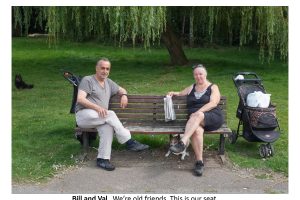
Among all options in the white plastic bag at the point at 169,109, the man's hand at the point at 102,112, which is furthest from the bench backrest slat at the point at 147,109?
the man's hand at the point at 102,112

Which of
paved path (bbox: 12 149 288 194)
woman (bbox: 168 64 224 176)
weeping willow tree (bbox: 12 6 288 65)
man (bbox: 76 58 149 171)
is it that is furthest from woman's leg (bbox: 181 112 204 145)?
weeping willow tree (bbox: 12 6 288 65)

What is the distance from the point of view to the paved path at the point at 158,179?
5648 millimetres

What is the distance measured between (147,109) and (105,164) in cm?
107

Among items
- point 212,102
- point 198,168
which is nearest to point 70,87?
point 212,102

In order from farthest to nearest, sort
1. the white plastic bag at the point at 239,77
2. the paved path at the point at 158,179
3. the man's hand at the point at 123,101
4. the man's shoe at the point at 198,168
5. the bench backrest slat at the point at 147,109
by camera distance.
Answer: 1. the white plastic bag at the point at 239,77
2. the bench backrest slat at the point at 147,109
3. the man's hand at the point at 123,101
4. the man's shoe at the point at 198,168
5. the paved path at the point at 158,179

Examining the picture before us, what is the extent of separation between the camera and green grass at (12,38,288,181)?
673cm

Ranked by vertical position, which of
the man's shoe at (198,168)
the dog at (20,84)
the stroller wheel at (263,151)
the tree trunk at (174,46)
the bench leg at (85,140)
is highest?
the tree trunk at (174,46)

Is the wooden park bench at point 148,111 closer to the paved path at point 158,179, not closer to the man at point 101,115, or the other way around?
the man at point 101,115

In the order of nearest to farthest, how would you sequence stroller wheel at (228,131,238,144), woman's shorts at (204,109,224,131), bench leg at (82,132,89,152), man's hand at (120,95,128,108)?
woman's shorts at (204,109,224,131) < bench leg at (82,132,89,152) < man's hand at (120,95,128,108) < stroller wheel at (228,131,238,144)

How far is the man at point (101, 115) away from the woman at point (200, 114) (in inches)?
27.2

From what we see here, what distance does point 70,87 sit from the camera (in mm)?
12570

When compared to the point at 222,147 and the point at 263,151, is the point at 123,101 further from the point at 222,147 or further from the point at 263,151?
the point at 263,151

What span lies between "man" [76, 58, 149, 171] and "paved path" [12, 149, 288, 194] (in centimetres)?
20

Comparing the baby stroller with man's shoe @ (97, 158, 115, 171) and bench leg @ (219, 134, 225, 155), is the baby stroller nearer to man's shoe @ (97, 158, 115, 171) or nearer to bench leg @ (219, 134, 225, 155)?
bench leg @ (219, 134, 225, 155)
